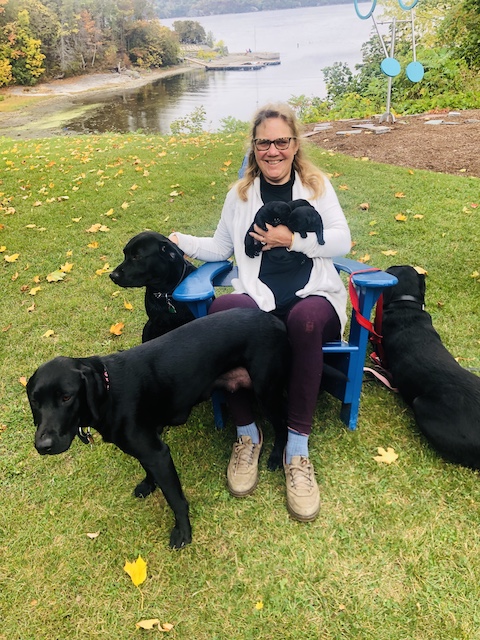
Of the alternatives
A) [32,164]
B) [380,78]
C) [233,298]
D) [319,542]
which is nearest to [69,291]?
[233,298]

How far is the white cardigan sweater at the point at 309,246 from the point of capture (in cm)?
229

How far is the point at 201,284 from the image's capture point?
2.43 meters

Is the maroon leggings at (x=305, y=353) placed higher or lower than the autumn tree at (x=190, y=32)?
lower

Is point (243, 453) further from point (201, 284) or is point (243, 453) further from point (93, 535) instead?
point (201, 284)

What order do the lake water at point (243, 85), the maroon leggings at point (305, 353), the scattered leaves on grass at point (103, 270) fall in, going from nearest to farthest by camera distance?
1. the maroon leggings at point (305, 353)
2. the scattered leaves on grass at point (103, 270)
3. the lake water at point (243, 85)

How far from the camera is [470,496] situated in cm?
208

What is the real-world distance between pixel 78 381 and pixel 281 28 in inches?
1727

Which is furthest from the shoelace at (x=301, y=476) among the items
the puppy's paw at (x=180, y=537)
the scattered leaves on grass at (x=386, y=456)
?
the puppy's paw at (x=180, y=537)

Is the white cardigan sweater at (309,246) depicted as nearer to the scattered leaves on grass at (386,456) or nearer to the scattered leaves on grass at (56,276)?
the scattered leaves on grass at (386,456)

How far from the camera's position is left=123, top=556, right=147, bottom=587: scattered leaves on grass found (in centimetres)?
188

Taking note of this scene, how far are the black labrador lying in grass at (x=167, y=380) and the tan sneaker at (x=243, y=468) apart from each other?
272mm

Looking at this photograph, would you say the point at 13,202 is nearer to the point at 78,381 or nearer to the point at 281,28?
the point at 78,381

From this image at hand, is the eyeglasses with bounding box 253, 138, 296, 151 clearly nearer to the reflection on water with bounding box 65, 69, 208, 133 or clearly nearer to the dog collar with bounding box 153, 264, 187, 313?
the dog collar with bounding box 153, 264, 187, 313

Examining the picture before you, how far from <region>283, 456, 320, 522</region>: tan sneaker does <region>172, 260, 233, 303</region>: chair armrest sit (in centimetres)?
93
